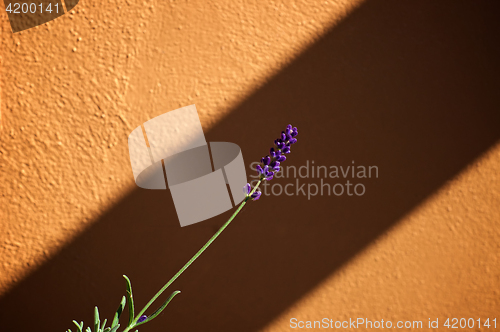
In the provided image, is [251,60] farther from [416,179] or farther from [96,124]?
[416,179]

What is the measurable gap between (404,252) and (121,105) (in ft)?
3.19

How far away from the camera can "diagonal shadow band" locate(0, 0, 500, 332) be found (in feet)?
3.23

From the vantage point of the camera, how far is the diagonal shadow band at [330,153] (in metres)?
0.98

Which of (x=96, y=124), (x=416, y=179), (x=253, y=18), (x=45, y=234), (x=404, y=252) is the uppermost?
(x=253, y=18)

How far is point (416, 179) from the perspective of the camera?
3.30 ft

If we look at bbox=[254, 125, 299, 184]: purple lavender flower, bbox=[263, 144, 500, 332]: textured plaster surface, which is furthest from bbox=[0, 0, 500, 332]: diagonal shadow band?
bbox=[254, 125, 299, 184]: purple lavender flower

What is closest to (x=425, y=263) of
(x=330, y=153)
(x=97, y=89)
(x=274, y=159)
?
(x=330, y=153)

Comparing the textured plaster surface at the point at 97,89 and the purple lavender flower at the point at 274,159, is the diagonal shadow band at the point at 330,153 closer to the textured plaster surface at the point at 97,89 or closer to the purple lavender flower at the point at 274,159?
the textured plaster surface at the point at 97,89

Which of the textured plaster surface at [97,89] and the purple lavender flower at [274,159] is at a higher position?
the textured plaster surface at [97,89]

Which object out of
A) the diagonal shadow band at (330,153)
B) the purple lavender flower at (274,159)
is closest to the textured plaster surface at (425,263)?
the diagonal shadow band at (330,153)

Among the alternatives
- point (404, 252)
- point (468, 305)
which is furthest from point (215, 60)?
point (468, 305)

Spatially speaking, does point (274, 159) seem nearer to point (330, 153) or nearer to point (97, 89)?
point (330, 153)

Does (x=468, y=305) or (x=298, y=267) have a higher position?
(x=298, y=267)

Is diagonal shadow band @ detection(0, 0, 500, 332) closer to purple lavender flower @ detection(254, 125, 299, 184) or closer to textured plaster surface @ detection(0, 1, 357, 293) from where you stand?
textured plaster surface @ detection(0, 1, 357, 293)
